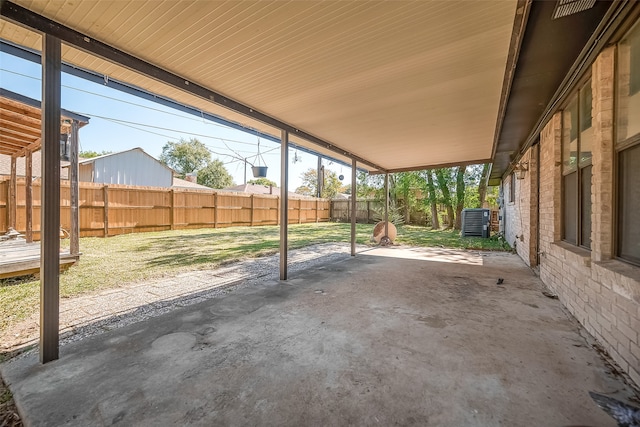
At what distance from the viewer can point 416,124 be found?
14.1 feet

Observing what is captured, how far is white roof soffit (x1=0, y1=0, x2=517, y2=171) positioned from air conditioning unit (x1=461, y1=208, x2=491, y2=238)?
26.2 ft

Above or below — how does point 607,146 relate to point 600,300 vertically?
above

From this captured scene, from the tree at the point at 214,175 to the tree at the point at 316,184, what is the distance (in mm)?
10864

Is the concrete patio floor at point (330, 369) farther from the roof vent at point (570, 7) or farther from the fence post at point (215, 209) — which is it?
the fence post at point (215, 209)

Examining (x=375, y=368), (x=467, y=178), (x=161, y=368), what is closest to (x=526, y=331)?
(x=375, y=368)

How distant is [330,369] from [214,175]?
115ft

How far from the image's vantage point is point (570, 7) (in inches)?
65.5

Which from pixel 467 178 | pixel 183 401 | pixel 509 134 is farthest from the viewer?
pixel 467 178

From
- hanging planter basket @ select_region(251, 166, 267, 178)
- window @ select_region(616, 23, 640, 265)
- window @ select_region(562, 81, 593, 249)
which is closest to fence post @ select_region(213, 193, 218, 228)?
hanging planter basket @ select_region(251, 166, 267, 178)

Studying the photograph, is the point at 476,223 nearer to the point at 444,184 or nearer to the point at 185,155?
the point at 444,184

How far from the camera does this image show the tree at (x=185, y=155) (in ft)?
109

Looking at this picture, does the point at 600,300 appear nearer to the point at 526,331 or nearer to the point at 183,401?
the point at 526,331

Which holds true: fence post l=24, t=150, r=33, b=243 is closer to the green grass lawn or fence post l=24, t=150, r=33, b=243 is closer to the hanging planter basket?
the green grass lawn

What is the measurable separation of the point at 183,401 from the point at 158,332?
1182 millimetres
